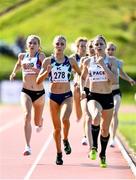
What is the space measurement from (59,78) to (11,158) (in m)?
2.30

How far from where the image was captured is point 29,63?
15.8 meters

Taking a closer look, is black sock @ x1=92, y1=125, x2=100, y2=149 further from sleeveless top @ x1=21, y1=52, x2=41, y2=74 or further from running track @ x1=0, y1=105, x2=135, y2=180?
sleeveless top @ x1=21, y1=52, x2=41, y2=74

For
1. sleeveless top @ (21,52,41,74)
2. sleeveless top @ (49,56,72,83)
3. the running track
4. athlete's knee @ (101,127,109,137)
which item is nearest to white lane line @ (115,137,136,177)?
the running track

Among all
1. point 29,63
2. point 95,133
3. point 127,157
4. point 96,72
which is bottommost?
point 127,157

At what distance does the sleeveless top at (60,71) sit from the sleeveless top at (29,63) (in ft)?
3.57

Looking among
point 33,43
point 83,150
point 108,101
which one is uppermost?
point 33,43

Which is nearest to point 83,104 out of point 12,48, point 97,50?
point 97,50

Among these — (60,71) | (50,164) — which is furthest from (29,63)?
(50,164)

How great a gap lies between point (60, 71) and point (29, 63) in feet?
4.27

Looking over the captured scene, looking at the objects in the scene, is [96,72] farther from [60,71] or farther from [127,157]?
[127,157]

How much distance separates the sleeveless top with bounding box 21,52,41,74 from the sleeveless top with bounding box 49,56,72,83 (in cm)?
109

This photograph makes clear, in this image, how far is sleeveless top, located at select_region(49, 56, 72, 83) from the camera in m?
14.7

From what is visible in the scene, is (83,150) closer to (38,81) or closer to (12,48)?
(38,81)

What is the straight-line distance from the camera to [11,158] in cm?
1630
